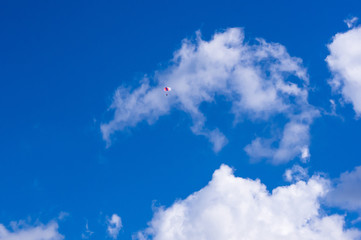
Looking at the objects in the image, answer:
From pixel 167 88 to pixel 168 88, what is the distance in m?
0.62

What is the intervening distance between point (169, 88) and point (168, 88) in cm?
71

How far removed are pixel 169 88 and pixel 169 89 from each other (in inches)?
45.2

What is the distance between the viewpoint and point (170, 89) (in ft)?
438

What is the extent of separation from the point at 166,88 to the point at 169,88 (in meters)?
1.86

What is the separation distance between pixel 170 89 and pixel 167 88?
2.02 metres

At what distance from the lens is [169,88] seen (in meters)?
134

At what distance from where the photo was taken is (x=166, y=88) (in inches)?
5285

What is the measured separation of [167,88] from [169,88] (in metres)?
1.27

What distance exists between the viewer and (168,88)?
439ft

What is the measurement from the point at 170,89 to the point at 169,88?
4.04 feet

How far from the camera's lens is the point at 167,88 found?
133875 mm
